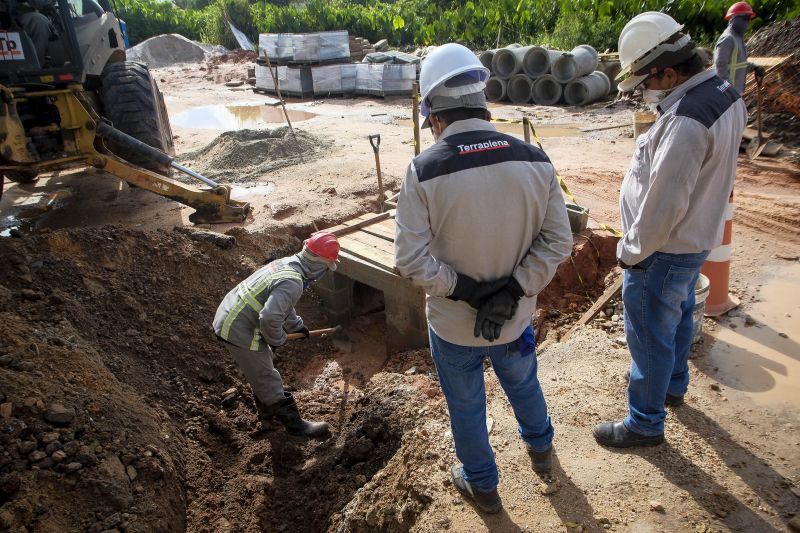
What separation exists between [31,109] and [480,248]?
19.7 feet

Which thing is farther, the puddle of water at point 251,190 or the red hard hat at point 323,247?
the puddle of water at point 251,190

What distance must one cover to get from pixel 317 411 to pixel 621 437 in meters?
2.53

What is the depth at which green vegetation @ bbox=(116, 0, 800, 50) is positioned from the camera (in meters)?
15.8

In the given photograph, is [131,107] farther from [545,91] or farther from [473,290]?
[545,91]

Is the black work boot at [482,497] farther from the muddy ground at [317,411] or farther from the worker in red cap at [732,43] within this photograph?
the worker in red cap at [732,43]

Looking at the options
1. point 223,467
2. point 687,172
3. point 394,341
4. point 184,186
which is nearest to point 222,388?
point 223,467

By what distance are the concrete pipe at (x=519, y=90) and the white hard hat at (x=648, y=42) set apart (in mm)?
13293

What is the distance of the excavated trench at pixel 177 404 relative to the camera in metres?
3.04

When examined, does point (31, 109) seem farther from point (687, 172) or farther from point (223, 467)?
point (687, 172)

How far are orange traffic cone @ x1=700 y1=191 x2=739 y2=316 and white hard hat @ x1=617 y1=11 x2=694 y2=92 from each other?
1804 millimetres

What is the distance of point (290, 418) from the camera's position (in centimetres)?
415

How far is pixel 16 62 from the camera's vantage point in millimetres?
5562

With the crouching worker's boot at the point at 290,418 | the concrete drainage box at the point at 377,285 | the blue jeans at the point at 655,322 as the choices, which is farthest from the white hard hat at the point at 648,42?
the crouching worker's boot at the point at 290,418

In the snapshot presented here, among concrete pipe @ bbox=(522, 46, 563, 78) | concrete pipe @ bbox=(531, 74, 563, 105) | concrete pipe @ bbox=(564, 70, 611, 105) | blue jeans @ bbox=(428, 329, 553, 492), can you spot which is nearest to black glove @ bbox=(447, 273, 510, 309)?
blue jeans @ bbox=(428, 329, 553, 492)
